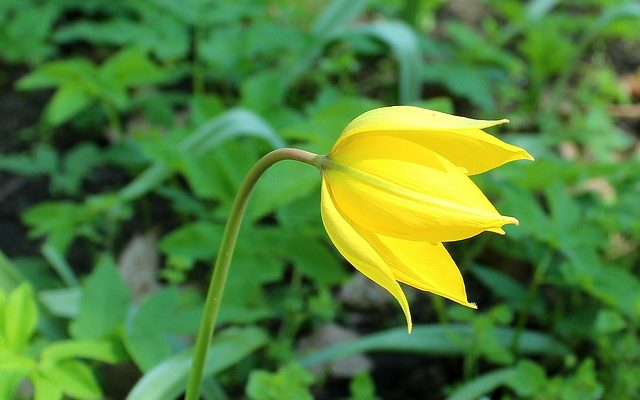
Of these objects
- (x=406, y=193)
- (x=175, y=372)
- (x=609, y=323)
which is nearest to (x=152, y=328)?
(x=175, y=372)

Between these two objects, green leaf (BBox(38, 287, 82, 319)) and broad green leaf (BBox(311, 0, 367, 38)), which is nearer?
green leaf (BBox(38, 287, 82, 319))

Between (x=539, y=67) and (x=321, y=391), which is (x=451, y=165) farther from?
(x=539, y=67)

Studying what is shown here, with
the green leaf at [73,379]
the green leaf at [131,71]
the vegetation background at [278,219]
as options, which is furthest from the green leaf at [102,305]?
the green leaf at [131,71]

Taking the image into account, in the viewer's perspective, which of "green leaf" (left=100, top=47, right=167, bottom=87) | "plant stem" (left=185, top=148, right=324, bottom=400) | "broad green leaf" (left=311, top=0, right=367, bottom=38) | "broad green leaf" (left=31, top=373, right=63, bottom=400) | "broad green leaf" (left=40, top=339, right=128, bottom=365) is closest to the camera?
"plant stem" (left=185, top=148, right=324, bottom=400)

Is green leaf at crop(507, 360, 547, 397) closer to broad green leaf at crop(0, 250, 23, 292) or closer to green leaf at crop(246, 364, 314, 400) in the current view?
green leaf at crop(246, 364, 314, 400)

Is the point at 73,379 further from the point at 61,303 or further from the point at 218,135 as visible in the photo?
the point at 218,135

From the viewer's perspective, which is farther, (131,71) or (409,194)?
(131,71)

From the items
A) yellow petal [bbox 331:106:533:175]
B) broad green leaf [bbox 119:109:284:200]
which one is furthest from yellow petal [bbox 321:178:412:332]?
broad green leaf [bbox 119:109:284:200]

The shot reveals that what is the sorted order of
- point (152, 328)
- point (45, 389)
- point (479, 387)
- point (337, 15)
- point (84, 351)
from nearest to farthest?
point (45, 389), point (84, 351), point (152, 328), point (479, 387), point (337, 15)
